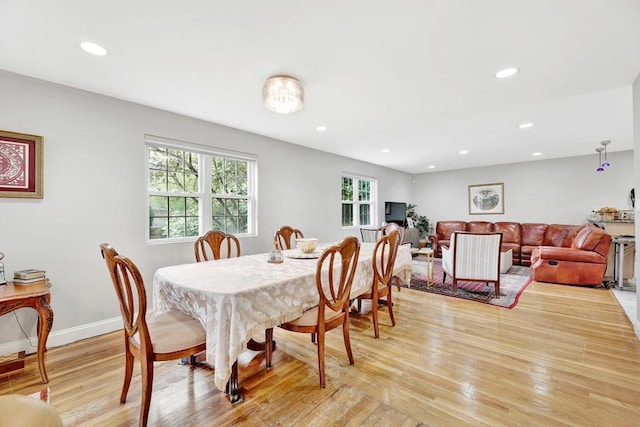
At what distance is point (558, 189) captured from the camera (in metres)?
6.20

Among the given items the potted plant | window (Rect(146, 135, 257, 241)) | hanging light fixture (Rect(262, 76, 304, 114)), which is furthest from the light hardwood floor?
the potted plant

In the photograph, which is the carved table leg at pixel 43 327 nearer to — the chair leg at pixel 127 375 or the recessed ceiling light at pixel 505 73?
the chair leg at pixel 127 375

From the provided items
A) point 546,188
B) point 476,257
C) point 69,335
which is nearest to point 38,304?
point 69,335

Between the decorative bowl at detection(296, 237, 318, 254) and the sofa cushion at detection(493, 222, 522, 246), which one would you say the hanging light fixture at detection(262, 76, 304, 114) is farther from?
the sofa cushion at detection(493, 222, 522, 246)

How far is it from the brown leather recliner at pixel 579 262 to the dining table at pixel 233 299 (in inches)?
175

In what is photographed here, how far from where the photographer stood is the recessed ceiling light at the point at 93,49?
189 centimetres

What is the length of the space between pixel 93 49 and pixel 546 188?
8077 millimetres

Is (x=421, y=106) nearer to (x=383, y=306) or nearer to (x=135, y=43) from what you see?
(x=383, y=306)

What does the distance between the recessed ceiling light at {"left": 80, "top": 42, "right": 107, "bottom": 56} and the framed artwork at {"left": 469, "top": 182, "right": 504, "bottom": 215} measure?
782cm

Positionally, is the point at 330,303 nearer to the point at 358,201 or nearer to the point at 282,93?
the point at 282,93

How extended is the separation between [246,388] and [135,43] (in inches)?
96.6

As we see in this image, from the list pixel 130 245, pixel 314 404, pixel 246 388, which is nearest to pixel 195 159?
pixel 130 245

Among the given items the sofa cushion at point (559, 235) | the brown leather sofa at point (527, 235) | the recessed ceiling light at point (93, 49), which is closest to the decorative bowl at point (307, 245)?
the recessed ceiling light at point (93, 49)

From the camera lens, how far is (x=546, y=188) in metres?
6.34
